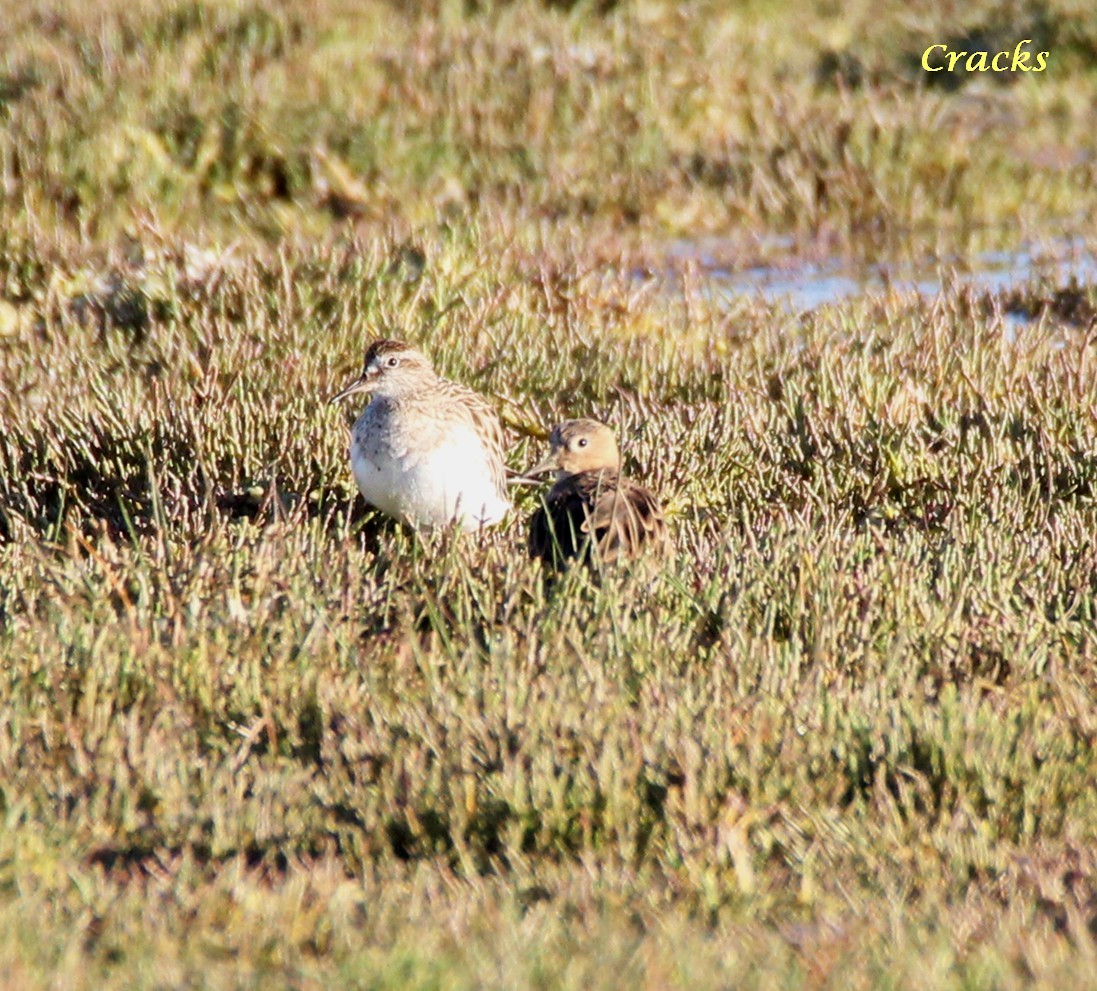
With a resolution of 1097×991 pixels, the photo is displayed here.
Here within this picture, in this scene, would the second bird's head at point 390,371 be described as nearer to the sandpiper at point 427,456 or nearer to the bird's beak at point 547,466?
the sandpiper at point 427,456

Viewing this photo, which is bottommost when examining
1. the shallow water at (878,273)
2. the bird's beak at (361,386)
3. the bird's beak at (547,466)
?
the shallow water at (878,273)

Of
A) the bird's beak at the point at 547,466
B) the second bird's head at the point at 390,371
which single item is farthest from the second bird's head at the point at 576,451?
the second bird's head at the point at 390,371

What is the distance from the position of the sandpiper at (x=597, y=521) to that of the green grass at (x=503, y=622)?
16cm

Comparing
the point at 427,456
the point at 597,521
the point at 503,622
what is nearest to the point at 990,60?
the point at 427,456

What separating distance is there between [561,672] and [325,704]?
1.93ft

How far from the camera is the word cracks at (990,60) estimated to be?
53.8 ft

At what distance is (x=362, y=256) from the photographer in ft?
29.0

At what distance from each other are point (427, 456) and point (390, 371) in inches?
25.4

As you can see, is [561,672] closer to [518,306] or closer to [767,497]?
[767,497]

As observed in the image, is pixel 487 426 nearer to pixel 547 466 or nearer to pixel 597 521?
pixel 547 466

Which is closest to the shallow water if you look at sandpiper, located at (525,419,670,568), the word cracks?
sandpiper, located at (525,419,670,568)

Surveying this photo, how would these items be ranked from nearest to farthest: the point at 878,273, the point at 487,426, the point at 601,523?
the point at 601,523 → the point at 487,426 → the point at 878,273

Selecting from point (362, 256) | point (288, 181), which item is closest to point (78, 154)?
point (288, 181)

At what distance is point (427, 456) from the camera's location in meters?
6.13
